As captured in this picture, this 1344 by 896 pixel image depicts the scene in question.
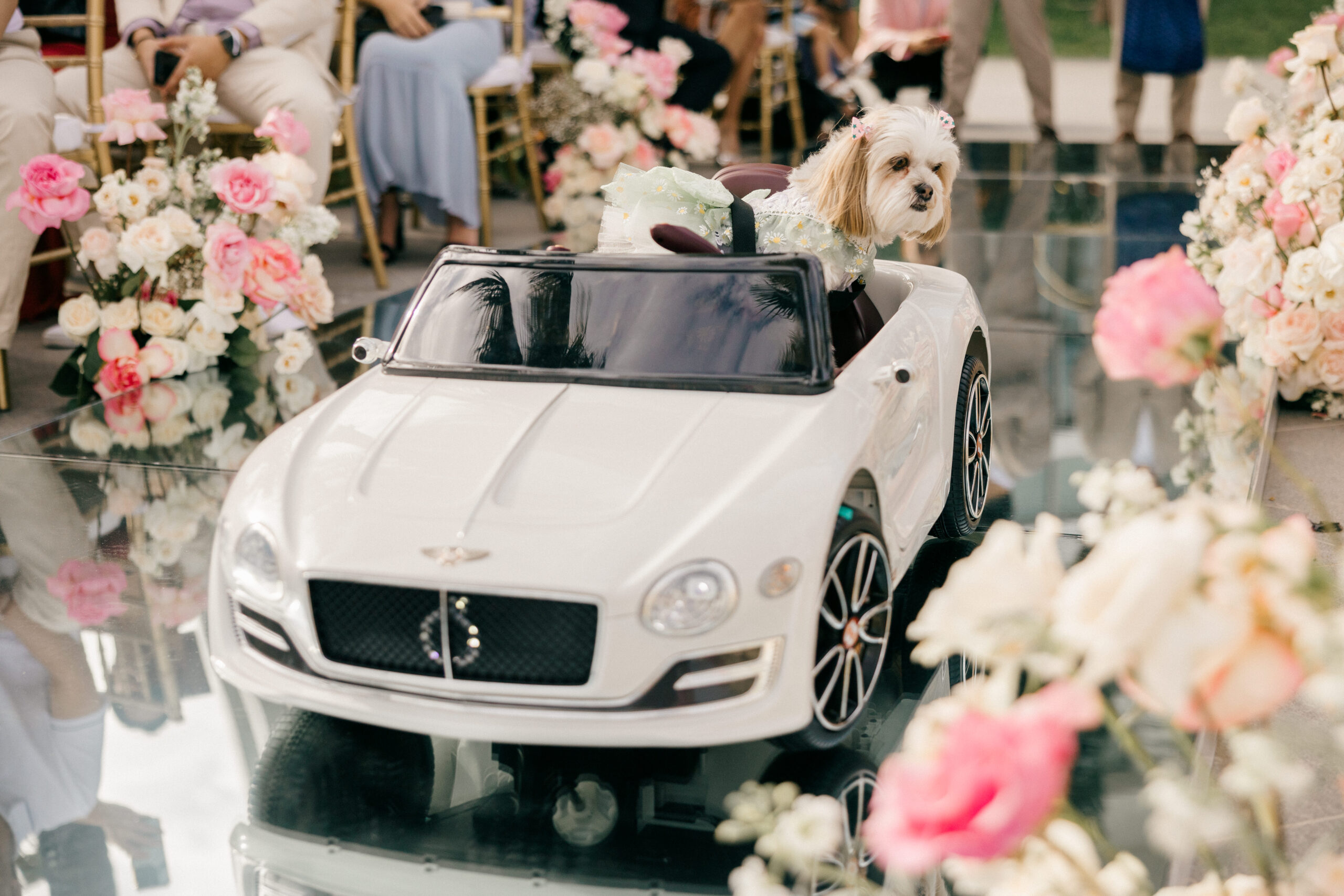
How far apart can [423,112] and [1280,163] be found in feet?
14.2

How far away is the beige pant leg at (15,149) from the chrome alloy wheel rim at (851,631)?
11.2 feet

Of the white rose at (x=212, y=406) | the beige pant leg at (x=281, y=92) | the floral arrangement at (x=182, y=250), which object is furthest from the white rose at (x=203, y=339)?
the beige pant leg at (x=281, y=92)

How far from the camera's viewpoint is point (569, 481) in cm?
232

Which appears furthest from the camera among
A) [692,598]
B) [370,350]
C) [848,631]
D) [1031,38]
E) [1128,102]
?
[1128,102]

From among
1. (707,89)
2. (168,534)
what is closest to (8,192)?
(168,534)

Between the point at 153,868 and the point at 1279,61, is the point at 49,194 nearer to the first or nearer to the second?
the point at 153,868

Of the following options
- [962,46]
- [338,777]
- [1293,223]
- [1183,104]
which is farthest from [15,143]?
[1183,104]

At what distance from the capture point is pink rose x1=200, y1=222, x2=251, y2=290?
15.1 feet

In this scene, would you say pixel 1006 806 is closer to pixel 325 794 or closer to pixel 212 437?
pixel 325 794

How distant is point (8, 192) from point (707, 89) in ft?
17.5

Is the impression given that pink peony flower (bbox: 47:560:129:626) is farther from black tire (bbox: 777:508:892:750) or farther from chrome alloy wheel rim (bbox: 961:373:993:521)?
chrome alloy wheel rim (bbox: 961:373:993:521)

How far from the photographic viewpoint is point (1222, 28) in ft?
71.4

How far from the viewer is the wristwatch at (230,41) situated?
5598 millimetres

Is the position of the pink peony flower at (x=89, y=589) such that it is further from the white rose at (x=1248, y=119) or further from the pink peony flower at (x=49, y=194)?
the white rose at (x=1248, y=119)
